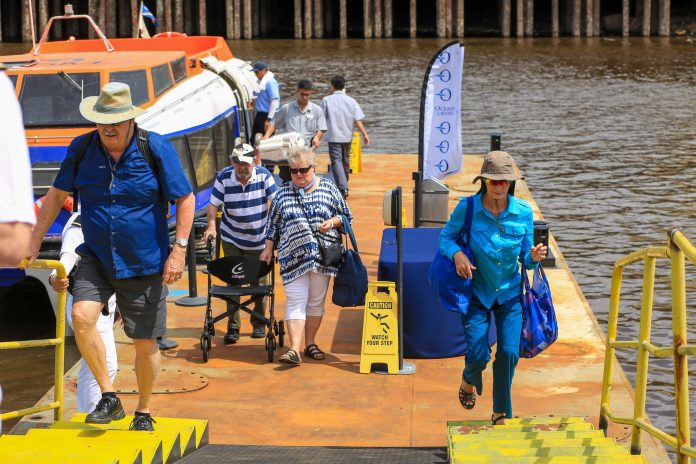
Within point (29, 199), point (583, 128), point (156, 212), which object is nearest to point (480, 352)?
point (156, 212)

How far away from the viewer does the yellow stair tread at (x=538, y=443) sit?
6059mm

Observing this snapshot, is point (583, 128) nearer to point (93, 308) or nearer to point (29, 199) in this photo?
point (93, 308)

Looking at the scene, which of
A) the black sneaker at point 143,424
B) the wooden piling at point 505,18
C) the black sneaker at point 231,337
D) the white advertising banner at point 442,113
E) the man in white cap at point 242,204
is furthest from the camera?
the wooden piling at point 505,18

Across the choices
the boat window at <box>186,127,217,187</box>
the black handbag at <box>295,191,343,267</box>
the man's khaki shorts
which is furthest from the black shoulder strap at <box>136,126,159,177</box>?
the boat window at <box>186,127,217,187</box>

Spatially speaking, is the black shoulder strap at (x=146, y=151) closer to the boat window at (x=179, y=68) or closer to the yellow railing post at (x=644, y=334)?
the yellow railing post at (x=644, y=334)

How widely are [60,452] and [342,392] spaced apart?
3525 millimetres

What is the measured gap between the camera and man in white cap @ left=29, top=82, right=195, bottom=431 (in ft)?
21.2

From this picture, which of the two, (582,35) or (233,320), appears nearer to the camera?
(233,320)

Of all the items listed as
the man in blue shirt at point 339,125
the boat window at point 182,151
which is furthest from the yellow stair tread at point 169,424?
the man in blue shirt at point 339,125

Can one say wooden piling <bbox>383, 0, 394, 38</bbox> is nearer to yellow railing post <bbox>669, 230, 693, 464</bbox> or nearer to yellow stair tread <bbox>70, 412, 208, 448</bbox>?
yellow stair tread <bbox>70, 412, 208, 448</bbox>

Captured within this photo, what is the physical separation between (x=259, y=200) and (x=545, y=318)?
3510mm

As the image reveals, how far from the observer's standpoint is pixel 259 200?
10000mm

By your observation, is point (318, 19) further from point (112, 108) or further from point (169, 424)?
point (169, 424)

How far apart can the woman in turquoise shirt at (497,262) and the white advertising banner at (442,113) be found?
210 inches
